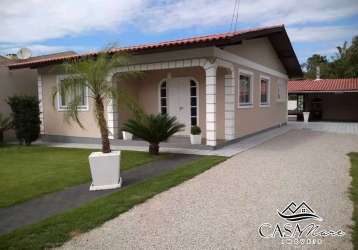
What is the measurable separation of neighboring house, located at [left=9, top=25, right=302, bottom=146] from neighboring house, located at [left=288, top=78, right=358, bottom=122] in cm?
1136

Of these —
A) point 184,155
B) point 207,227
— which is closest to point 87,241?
point 207,227

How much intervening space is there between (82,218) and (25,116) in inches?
335

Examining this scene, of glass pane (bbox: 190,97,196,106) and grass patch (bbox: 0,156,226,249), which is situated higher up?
glass pane (bbox: 190,97,196,106)

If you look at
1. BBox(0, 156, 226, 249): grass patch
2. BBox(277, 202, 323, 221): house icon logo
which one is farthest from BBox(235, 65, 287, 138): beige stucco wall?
BBox(277, 202, 323, 221): house icon logo

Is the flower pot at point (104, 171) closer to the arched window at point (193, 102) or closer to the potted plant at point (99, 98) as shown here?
the potted plant at point (99, 98)

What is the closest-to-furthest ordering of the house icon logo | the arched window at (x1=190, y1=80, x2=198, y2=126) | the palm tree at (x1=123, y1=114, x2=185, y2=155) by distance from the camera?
1. the house icon logo
2. the palm tree at (x1=123, y1=114, x2=185, y2=155)
3. the arched window at (x1=190, y1=80, x2=198, y2=126)

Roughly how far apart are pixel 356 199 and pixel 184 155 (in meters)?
4.72

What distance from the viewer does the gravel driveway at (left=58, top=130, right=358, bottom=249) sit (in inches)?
141

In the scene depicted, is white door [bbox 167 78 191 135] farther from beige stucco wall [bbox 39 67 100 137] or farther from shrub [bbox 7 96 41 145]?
shrub [bbox 7 96 41 145]

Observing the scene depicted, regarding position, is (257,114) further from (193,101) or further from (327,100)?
(327,100)

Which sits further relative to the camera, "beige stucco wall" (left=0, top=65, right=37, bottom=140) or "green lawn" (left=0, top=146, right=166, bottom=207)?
"beige stucco wall" (left=0, top=65, right=37, bottom=140)

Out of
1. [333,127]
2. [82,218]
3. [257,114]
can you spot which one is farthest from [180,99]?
[333,127]

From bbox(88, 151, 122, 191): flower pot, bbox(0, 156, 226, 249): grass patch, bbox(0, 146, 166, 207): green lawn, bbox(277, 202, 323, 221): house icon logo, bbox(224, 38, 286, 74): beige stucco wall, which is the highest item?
bbox(224, 38, 286, 74): beige stucco wall

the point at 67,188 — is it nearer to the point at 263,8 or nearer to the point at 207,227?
the point at 207,227
